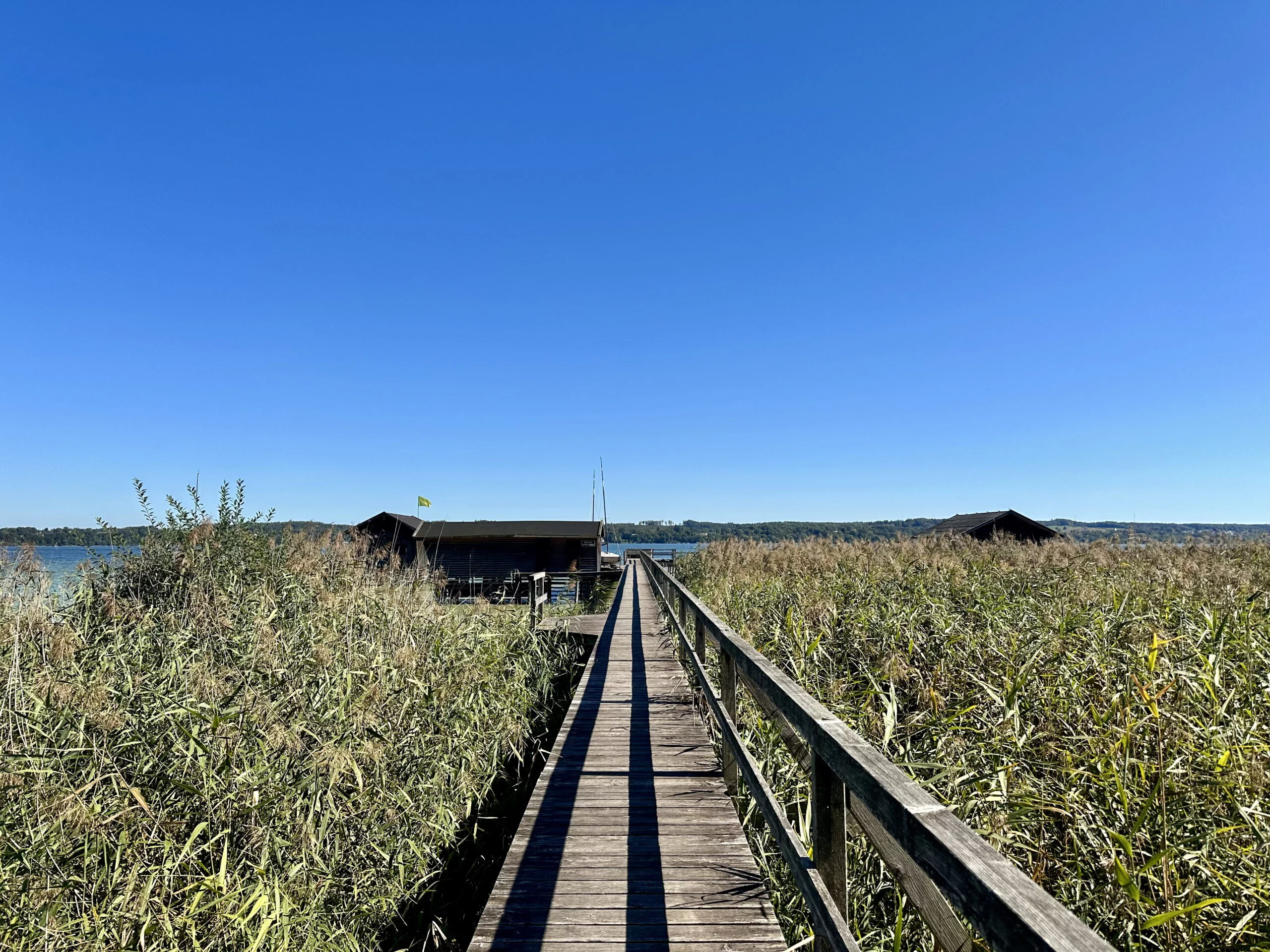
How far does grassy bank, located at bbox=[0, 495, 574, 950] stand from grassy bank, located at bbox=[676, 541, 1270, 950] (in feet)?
7.95

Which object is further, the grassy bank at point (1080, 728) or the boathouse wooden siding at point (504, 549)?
the boathouse wooden siding at point (504, 549)

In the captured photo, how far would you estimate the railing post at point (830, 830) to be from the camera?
6.74 ft

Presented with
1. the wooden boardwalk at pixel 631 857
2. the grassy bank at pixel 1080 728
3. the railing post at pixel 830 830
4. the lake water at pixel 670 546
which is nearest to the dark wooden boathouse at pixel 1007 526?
the lake water at pixel 670 546

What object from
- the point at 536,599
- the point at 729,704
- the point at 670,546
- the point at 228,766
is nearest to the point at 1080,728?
the point at 729,704

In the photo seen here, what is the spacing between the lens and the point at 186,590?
6992mm

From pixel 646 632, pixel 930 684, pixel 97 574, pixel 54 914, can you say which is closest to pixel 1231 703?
pixel 930 684

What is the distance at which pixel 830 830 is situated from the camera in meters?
2.11

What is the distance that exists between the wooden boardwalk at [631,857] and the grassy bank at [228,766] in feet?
3.10

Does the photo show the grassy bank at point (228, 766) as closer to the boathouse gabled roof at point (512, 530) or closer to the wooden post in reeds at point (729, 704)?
the wooden post in reeds at point (729, 704)

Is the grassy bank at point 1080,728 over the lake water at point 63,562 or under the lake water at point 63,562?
under

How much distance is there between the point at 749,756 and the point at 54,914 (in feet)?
11.0

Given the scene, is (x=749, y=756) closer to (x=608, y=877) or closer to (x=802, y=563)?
(x=608, y=877)

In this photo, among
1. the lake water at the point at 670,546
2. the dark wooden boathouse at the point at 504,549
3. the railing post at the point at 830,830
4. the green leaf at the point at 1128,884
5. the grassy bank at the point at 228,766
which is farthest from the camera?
the dark wooden boathouse at the point at 504,549

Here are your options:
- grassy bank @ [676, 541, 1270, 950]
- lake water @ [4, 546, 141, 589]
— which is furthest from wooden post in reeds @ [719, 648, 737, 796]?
lake water @ [4, 546, 141, 589]
